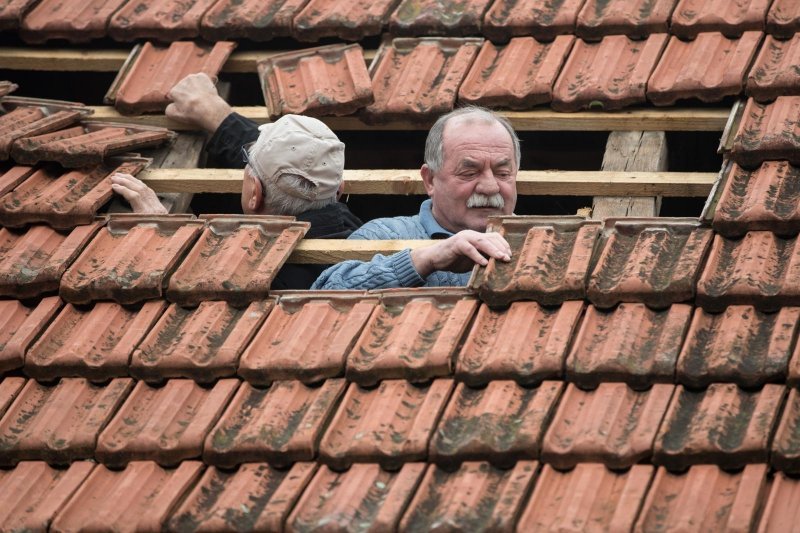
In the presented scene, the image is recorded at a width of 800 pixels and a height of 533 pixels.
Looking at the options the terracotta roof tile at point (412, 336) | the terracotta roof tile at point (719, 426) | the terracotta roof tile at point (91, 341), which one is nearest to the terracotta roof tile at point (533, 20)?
the terracotta roof tile at point (412, 336)

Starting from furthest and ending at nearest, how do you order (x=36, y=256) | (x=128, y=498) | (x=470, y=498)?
(x=36, y=256) → (x=128, y=498) → (x=470, y=498)

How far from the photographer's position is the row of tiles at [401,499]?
3.69 metres

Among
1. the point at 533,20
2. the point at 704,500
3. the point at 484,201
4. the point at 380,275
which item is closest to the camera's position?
the point at 704,500

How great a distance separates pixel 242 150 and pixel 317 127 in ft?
1.85

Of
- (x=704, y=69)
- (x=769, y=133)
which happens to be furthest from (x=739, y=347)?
(x=704, y=69)

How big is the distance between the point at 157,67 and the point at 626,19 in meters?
1.78

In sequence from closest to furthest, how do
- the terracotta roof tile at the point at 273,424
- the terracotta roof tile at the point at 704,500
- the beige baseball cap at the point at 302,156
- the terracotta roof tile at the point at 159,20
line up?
the terracotta roof tile at the point at 704,500
the terracotta roof tile at the point at 273,424
the beige baseball cap at the point at 302,156
the terracotta roof tile at the point at 159,20

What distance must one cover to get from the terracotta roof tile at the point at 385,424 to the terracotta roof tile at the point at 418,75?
1.58 m

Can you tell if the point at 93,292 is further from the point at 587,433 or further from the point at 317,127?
the point at 587,433

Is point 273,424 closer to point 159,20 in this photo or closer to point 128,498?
point 128,498

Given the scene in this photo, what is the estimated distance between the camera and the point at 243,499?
157 inches

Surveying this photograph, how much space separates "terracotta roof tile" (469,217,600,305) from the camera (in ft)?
14.3

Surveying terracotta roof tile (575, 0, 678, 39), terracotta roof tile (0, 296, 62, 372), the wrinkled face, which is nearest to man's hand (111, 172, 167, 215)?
terracotta roof tile (0, 296, 62, 372)

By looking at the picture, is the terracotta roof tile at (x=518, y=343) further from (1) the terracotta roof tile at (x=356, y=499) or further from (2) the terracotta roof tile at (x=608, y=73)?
(2) the terracotta roof tile at (x=608, y=73)
